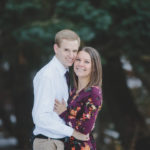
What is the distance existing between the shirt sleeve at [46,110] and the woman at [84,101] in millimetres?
123

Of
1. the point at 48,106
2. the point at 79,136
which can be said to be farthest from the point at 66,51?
the point at 79,136

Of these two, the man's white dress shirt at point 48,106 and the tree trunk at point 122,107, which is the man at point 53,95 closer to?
the man's white dress shirt at point 48,106

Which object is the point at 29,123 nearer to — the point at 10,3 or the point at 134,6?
the point at 10,3

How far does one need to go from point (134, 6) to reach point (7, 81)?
14.8 ft

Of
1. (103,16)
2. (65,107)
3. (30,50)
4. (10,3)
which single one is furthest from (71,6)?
(65,107)

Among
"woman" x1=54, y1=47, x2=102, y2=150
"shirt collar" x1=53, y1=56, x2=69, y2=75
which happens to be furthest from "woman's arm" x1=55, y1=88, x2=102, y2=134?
"shirt collar" x1=53, y1=56, x2=69, y2=75

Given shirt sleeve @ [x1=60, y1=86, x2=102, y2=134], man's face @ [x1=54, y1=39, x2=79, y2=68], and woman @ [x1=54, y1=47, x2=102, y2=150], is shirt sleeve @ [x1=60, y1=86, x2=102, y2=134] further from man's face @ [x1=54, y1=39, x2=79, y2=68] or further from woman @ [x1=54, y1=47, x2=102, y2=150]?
man's face @ [x1=54, y1=39, x2=79, y2=68]

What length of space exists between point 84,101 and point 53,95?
273 mm

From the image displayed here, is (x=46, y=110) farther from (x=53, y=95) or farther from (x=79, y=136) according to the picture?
(x=79, y=136)

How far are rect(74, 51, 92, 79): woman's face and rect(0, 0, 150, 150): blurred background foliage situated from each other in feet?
6.94

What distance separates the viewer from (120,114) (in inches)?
295

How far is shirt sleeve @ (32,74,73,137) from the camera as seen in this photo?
255 cm

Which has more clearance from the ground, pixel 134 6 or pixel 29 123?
pixel 134 6

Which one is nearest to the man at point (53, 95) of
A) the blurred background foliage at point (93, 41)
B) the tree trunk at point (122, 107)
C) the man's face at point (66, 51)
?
the man's face at point (66, 51)
